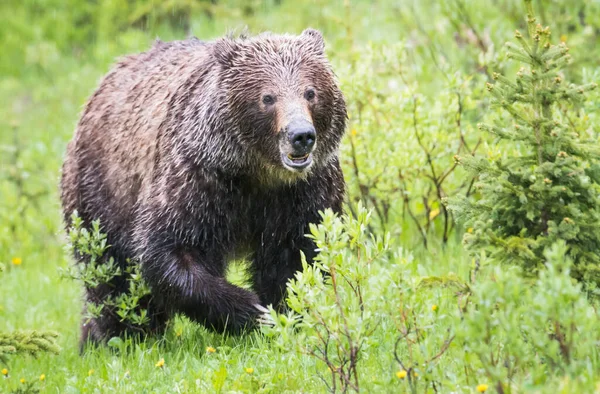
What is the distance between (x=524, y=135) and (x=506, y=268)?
0.68 metres

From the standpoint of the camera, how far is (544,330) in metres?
4.46

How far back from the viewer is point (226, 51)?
6516mm

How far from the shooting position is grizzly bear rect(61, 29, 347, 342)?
6.23 meters

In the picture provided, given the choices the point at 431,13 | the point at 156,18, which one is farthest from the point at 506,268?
the point at 156,18

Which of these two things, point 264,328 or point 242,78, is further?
point 242,78

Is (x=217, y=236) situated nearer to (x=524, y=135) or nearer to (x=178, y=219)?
(x=178, y=219)

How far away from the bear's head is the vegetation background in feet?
2.49

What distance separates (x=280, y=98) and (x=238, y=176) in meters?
0.60

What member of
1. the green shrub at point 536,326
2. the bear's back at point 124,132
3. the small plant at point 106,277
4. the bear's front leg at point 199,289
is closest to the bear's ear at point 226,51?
the bear's back at point 124,132

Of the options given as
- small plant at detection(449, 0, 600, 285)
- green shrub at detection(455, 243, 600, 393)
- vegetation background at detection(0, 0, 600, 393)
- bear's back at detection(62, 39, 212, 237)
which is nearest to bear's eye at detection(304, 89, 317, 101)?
bear's back at detection(62, 39, 212, 237)

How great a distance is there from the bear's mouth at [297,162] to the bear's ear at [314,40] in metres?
0.94

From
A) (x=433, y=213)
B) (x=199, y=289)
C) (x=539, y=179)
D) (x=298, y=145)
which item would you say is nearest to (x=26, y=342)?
(x=199, y=289)

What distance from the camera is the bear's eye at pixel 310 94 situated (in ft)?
20.7

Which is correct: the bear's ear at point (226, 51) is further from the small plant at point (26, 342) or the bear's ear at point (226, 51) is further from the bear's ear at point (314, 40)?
the small plant at point (26, 342)
